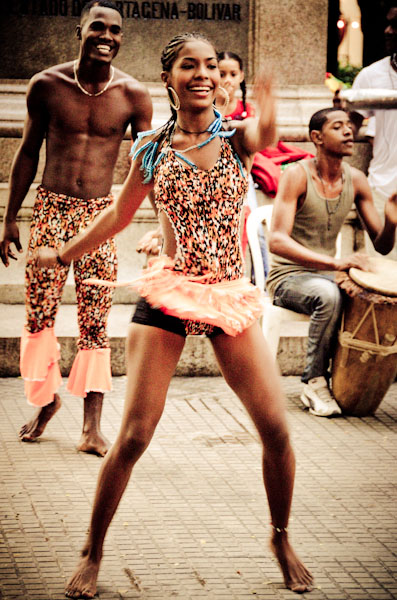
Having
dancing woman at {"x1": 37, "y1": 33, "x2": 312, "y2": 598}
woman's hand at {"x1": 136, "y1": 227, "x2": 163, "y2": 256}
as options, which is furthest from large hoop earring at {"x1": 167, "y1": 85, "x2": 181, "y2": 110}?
woman's hand at {"x1": 136, "y1": 227, "x2": 163, "y2": 256}

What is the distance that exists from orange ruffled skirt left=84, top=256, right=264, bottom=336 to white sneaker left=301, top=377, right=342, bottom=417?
8.58 feet

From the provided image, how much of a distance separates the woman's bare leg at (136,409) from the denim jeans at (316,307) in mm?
2664

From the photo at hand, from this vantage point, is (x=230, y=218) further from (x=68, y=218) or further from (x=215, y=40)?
(x=215, y=40)

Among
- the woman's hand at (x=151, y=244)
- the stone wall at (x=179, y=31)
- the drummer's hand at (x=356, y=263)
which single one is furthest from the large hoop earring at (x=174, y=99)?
the stone wall at (x=179, y=31)

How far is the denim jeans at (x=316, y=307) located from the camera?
6.08 metres

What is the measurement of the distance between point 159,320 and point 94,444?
75.8 inches

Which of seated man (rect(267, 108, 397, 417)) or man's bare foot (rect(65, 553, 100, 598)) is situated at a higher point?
seated man (rect(267, 108, 397, 417))

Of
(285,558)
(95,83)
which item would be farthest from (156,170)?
(95,83)

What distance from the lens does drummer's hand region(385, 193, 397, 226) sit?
17.7ft

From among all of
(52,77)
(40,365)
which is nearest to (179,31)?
(52,77)

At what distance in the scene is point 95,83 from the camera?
206 inches

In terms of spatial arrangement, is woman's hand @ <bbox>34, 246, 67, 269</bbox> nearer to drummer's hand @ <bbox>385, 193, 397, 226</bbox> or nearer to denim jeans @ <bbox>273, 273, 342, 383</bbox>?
drummer's hand @ <bbox>385, 193, 397, 226</bbox>

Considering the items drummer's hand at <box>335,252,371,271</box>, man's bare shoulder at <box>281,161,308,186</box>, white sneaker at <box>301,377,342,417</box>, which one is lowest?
white sneaker at <box>301,377,342,417</box>

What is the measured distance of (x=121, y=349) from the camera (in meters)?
6.89
